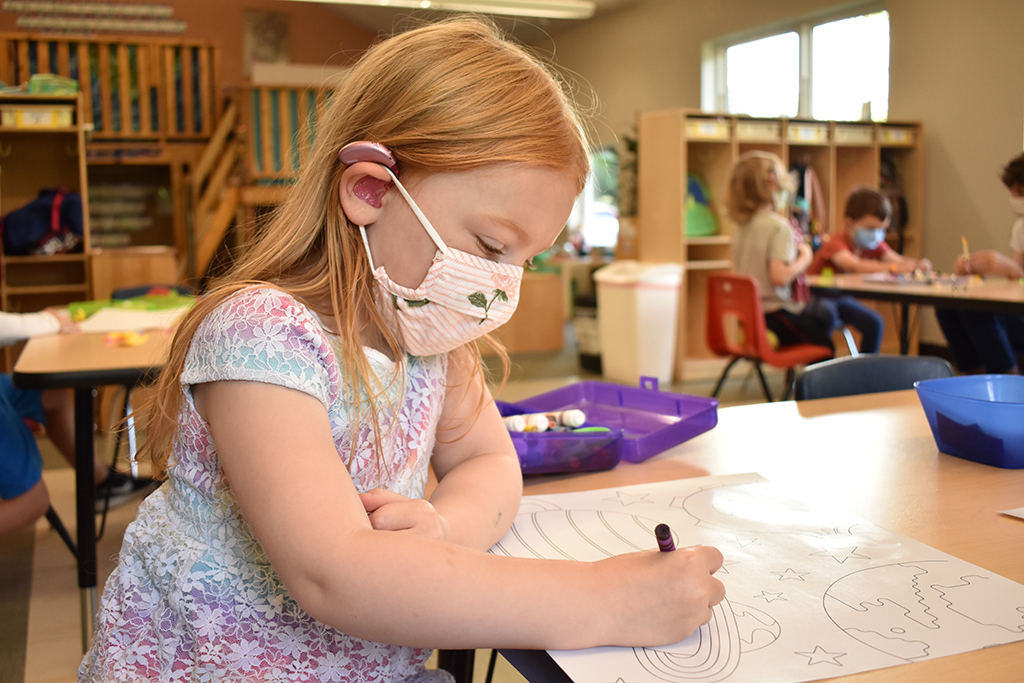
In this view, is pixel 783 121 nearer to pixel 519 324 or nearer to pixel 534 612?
pixel 519 324

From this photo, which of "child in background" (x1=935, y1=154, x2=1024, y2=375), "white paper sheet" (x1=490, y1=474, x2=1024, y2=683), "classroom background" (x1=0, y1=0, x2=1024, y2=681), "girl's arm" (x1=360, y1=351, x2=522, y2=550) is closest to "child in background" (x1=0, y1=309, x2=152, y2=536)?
"classroom background" (x1=0, y1=0, x2=1024, y2=681)

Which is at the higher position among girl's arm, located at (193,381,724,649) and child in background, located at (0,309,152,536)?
girl's arm, located at (193,381,724,649)

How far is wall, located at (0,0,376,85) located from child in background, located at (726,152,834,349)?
663 cm

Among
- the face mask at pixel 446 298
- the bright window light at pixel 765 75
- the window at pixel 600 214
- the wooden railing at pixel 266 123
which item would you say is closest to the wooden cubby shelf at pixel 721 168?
the bright window light at pixel 765 75

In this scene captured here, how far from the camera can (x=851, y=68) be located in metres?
6.59

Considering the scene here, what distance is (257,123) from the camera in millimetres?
7137

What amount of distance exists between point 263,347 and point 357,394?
12 centimetres

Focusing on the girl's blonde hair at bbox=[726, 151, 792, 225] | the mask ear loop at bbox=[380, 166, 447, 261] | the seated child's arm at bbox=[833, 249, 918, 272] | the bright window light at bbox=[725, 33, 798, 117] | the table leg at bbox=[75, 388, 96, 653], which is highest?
the bright window light at bbox=[725, 33, 798, 117]

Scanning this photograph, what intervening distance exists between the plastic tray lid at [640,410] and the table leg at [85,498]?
1.34 m

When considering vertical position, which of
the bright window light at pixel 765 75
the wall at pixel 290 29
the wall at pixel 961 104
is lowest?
the wall at pixel 961 104

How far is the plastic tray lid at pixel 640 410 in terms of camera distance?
3.77 feet

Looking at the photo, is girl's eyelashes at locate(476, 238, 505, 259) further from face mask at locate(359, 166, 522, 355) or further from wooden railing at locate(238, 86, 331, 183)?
wooden railing at locate(238, 86, 331, 183)

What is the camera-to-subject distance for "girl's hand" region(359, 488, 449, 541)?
0.71 m

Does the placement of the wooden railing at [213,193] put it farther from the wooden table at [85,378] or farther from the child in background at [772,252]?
the wooden table at [85,378]
